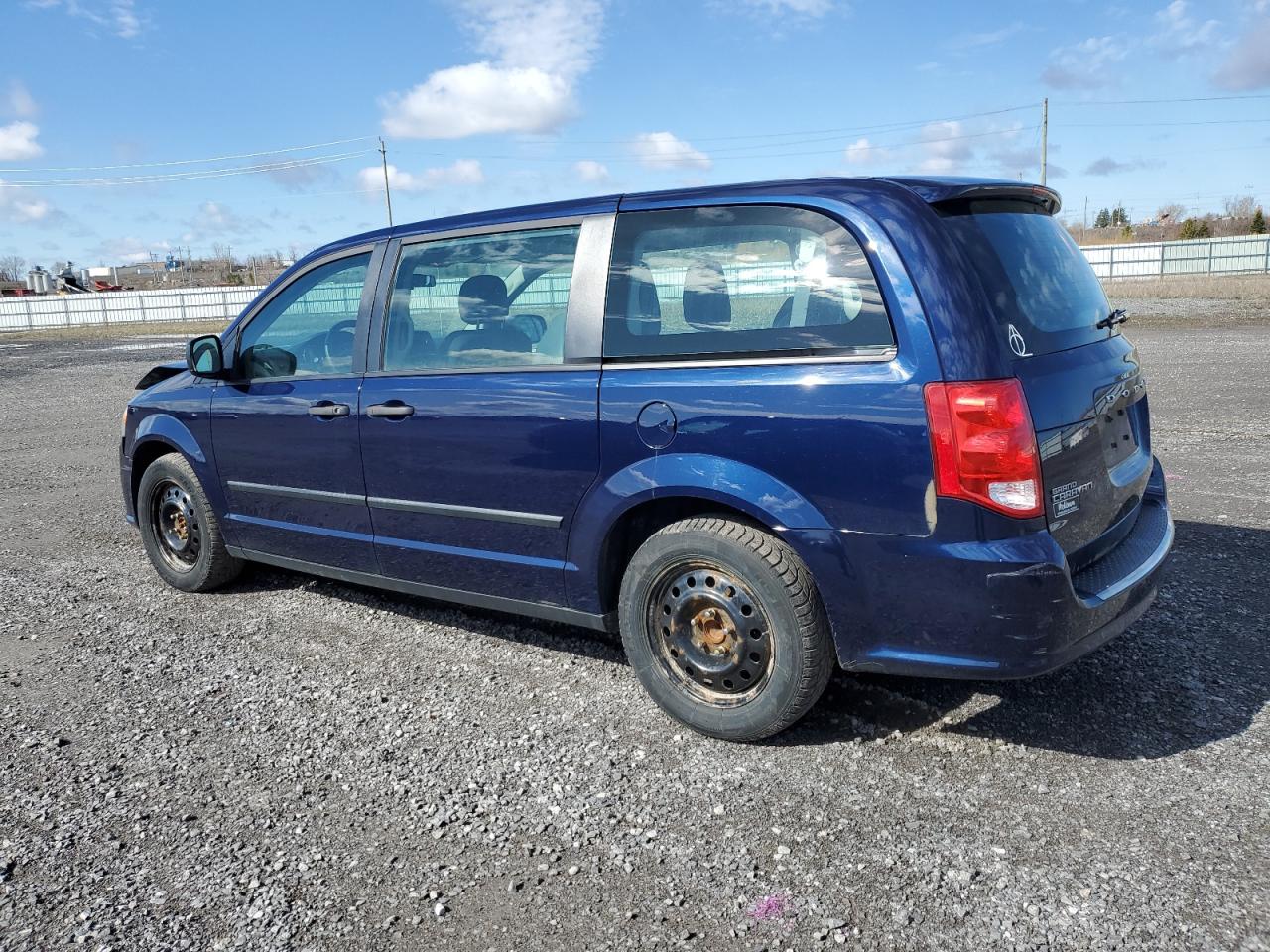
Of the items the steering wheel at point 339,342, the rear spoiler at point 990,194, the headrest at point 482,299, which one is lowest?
the steering wheel at point 339,342

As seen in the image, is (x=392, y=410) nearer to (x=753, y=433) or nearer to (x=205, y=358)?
(x=205, y=358)

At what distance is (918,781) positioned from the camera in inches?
125

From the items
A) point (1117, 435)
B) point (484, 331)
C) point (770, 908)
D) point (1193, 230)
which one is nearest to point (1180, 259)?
point (1193, 230)

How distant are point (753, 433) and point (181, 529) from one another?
3663 mm

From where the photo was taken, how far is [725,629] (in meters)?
3.46

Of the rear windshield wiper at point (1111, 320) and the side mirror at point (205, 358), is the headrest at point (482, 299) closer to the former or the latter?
the side mirror at point (205, 358)

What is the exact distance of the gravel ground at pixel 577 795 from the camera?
255 cm

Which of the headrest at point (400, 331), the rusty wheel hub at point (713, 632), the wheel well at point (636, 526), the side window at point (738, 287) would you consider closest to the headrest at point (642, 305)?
the side window at point (738, 287)

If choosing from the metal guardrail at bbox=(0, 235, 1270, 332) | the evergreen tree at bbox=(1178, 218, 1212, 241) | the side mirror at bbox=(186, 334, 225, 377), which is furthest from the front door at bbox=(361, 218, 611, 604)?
the evergreen tree at bbox=(1178, 218, 1212, 241)

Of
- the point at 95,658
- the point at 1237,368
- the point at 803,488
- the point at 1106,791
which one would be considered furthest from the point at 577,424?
the point at 1237,368

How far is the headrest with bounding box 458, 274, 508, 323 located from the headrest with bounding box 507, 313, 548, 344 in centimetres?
8

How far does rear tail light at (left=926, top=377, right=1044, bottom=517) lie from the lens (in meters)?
2.90

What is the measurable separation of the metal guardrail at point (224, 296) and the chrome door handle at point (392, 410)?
2416cm

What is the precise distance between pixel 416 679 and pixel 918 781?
2045mm
